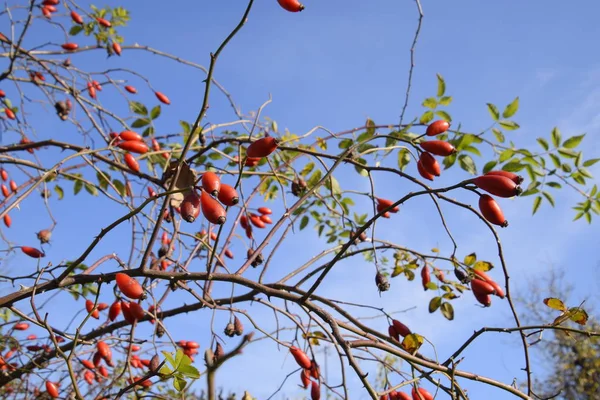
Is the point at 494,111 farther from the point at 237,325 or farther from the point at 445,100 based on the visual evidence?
the point at 237,325

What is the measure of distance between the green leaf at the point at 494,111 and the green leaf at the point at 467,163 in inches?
11.0

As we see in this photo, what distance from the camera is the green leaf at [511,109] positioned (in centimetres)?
221

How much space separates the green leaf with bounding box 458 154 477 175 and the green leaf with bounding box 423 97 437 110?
0.26 m

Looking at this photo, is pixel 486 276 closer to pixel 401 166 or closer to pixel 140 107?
pixel 401 166

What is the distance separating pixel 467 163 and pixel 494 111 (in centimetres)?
32

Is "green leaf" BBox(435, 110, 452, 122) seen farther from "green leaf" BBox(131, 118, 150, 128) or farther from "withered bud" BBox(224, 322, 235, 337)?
"green leaf" BBox(131, 118, 150, 128)

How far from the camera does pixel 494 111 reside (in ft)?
7.36

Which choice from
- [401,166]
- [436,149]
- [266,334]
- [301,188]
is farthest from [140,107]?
[436,149]

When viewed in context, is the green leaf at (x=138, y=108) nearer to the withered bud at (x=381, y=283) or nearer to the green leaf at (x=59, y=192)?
the green leaf at (x=59, y=192)

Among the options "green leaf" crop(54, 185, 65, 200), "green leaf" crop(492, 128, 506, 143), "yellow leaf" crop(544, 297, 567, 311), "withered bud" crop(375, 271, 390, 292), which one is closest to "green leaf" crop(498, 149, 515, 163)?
"green leaf" crop(492, 128, 506, 143)

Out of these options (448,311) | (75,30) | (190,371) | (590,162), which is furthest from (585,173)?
(75,30)

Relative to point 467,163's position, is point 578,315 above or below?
below

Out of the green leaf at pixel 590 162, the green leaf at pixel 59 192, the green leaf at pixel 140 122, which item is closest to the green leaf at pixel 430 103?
the green leaf at pixel 590 162

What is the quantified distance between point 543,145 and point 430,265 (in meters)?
0.83
